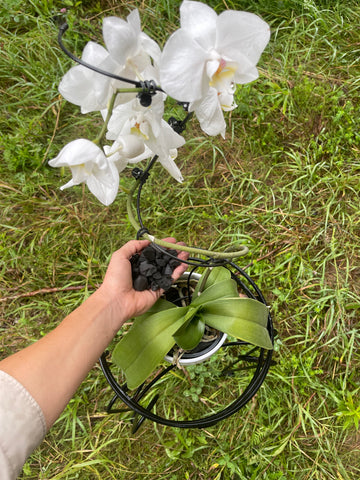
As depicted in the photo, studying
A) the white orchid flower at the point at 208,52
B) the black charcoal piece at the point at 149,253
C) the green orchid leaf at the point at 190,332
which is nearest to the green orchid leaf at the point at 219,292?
the green orchid leaf at the point at 190,332

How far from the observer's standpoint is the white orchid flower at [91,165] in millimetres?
503

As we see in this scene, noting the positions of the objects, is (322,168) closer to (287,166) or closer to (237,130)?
(287,166)

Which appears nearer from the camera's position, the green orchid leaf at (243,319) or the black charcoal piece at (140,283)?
the green orchid leaf at (243,319)

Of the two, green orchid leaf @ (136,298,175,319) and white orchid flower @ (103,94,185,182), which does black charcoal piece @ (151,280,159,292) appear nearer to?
green orchid leaf @ (136,298,175,319)

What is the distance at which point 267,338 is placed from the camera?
0.76m

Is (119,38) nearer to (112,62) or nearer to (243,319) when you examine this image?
(112,62)

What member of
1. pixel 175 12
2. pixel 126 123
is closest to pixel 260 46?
pixel 126 123

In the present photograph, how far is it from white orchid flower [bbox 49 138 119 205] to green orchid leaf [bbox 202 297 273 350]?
1.12ft

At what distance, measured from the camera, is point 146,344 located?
0.81 m

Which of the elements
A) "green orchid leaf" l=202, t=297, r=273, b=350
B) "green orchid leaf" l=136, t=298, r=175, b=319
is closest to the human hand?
"green orchid leaf" l=136, t=298, r=175, b=319

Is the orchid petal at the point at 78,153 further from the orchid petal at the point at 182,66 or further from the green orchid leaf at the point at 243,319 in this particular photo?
the green orchid leaf at the point at 243,319

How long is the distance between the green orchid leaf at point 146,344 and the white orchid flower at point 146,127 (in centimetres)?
32

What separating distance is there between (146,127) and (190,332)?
0.44 meters

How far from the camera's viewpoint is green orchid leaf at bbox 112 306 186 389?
787 mm
